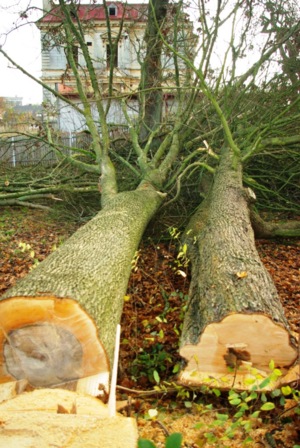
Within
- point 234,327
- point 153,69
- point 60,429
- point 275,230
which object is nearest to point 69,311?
point 60,429

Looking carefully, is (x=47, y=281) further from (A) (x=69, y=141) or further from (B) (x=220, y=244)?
(A) (x=69, y=141)

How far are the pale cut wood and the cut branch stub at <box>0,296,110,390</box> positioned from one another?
1.26 feet

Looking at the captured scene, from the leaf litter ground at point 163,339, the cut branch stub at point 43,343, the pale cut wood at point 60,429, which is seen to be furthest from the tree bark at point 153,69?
the pale cut wood at point 60,429

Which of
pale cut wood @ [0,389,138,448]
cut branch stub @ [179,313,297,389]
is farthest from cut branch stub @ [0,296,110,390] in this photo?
cut branch stub @ [179,313,297,389]

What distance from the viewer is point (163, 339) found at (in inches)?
117

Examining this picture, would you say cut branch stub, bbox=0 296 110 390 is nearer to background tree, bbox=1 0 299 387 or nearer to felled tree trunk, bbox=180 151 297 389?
background tree, bbox=1 0 299 387

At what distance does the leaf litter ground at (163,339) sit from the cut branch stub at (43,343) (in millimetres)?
399

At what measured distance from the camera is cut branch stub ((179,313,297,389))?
7.06 ft

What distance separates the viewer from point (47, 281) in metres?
2.17

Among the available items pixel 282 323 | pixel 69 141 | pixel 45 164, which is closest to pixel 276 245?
pixel 282 323

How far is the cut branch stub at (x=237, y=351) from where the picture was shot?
215 centimetres

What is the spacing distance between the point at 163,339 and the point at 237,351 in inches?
35.6

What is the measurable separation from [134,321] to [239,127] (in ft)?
13.8

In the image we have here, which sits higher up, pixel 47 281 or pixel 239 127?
pixel 239 127
